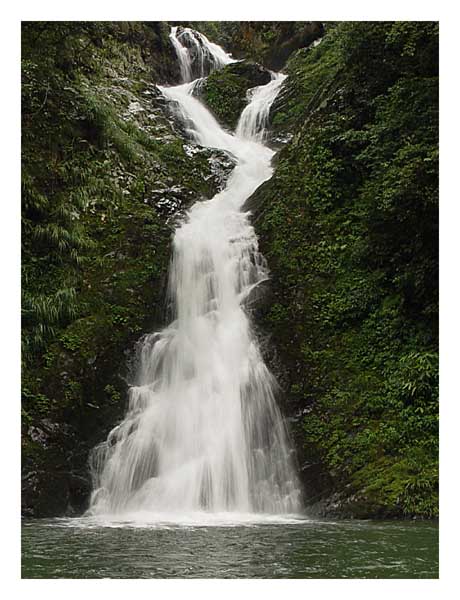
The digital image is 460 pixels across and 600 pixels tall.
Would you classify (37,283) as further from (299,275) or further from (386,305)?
(386,305)

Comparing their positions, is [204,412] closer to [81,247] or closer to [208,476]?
[208,476]

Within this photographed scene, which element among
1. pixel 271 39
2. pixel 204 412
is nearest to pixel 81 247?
pixel 204 412

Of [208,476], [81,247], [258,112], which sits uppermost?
[258,112]

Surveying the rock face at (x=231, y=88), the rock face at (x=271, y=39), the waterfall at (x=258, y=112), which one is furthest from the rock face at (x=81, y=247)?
the rock face at (x=271, y=39)

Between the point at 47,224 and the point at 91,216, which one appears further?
the point at 91,216

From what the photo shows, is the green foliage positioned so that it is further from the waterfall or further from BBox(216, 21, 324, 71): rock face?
BBox(216, 21, 324, 71): rock face

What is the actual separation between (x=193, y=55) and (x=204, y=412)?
73.0 feet

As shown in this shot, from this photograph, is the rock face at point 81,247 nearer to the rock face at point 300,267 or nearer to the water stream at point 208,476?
the rock face at point 300,267

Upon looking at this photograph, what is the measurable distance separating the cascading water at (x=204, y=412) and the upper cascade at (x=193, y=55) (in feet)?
50.5

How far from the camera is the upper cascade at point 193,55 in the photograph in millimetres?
27609

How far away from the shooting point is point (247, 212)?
15.5m

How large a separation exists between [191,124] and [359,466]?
50.7 ft

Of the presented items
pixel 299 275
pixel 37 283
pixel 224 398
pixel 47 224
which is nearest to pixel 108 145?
pixel 47 224

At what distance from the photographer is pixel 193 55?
92.9 ft
